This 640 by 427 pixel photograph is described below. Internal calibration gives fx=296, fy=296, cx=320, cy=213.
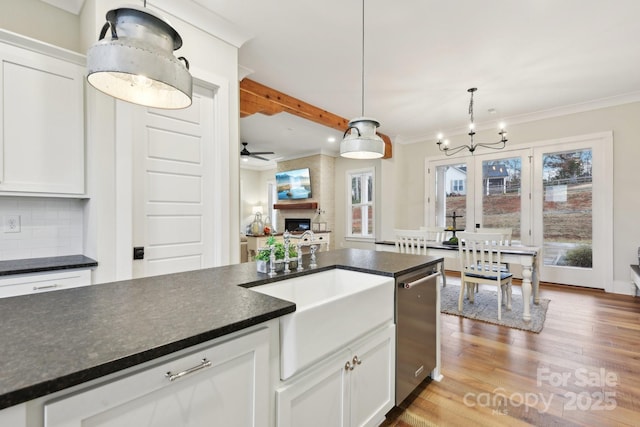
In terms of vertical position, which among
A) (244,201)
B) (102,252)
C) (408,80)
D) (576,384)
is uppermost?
(408,80)

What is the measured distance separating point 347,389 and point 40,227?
2.45 m

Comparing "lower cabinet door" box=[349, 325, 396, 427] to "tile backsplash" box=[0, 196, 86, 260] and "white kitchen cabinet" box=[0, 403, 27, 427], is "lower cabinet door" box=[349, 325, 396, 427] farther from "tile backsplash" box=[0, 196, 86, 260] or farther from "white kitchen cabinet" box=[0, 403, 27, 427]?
"tile backsplash" box=[0, 196, 86, 260]

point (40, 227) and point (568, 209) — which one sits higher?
point (568, 209)

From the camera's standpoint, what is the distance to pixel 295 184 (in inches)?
298

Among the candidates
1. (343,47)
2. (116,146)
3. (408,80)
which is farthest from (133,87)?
(408,80)

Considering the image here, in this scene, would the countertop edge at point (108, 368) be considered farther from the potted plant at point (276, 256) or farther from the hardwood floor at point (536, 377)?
the hardwood floor at point (536, 377)

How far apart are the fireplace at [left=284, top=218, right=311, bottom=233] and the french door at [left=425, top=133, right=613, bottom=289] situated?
346 cm

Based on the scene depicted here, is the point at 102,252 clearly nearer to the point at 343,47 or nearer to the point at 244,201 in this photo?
the point at 343,47

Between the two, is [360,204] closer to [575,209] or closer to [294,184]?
[294,184]

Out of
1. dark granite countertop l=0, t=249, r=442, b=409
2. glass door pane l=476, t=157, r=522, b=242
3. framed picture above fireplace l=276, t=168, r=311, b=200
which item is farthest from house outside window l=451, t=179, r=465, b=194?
dark granite countertop l=0, t=249, r=442, b=409

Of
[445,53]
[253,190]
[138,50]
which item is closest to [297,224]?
[253,190]

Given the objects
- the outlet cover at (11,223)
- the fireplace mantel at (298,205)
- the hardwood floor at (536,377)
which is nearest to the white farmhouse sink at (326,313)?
the hardwood floor at (536,377)

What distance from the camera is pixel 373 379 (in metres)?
1.50

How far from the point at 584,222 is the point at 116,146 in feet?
19.3
